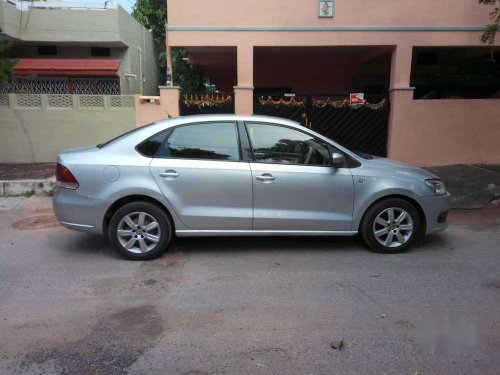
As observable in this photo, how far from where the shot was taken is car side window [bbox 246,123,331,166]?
216 inches

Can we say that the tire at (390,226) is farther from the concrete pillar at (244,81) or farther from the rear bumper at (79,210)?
the concrete pillar at (244,81)

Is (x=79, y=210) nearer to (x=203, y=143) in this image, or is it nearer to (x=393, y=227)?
(x=203, y=143)

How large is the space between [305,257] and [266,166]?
115cm

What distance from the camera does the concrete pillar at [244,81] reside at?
10750 millimetres

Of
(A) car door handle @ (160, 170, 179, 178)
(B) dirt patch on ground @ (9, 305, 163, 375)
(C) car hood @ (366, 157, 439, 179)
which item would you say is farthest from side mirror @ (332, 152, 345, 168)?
(B) dirt patch on ground @ (9, 305, 163, 375)

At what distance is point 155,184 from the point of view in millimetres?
5258

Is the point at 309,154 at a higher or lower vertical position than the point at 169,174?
higher

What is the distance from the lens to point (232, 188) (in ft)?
17.5

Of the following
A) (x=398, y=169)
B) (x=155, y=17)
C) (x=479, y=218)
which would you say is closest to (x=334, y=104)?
(x=479, y=218)

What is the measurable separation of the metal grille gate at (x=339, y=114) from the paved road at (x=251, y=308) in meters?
5.08

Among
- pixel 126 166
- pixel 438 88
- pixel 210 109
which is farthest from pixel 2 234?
pixel 438 88

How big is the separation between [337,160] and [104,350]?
3.16 meters

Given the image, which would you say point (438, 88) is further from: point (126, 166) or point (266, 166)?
point (126, 166)

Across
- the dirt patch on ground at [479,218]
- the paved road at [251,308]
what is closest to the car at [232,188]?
the paved road at [251,308]
